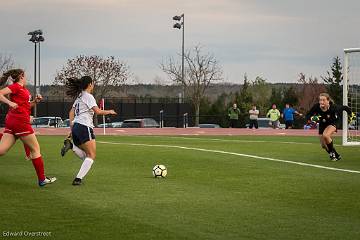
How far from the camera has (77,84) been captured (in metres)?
13.9

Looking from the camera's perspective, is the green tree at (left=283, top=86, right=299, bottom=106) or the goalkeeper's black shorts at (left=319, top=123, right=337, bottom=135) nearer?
the goalkeeper's black shorts at (left=319, top=123, right=337, bottom=135)

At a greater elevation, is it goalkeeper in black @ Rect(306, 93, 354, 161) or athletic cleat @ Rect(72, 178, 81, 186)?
goalkeeper in black @ Rect(306, 93, 354, 161)

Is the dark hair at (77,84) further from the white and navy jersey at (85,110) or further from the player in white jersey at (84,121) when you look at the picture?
the white and navy jersey at (85,110)

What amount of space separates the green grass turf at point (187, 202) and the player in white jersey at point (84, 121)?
1.39 feet

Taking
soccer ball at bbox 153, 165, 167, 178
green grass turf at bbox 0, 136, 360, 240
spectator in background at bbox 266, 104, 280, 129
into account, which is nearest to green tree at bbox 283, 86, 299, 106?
spectator in background at bbox 266, 104, 280, 129

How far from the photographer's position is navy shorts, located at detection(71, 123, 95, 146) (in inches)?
539

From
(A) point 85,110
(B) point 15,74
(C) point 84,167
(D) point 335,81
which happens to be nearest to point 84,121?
(A) point 85,110

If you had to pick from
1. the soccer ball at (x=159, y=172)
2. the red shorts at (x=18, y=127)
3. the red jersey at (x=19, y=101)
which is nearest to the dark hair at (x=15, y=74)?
the red jersey at (x=19, y=101)

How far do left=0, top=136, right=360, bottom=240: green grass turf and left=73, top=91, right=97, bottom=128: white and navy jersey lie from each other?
111cm

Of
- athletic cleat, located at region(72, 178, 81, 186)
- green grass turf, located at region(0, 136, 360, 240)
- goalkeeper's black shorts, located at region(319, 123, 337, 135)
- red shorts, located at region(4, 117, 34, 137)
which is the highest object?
red shorts, located at region(4, 117, 34, 137)

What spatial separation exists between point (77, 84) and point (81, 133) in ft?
2.92

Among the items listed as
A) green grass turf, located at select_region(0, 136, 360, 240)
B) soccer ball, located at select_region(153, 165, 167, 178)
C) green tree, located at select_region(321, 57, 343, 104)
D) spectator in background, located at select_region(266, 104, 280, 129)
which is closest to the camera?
green grass turf, located at select_region(0, 136, 360, 240)

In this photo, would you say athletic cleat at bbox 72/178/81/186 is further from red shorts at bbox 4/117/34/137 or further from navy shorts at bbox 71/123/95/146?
red shorts at bbox 4/117/34/137

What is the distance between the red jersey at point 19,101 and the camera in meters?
13.5
